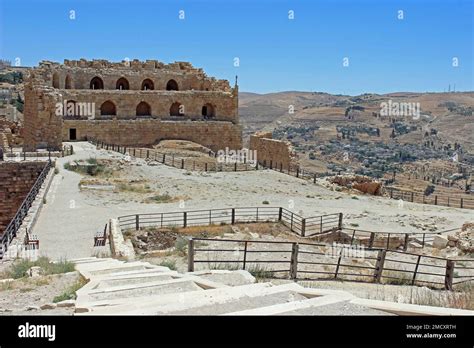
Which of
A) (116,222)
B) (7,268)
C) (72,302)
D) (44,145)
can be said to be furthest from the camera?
(44,145)

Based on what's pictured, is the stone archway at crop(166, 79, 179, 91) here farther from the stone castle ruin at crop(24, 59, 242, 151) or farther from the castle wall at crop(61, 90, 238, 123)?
the castle wall at crop(61, 90, 238, 123)

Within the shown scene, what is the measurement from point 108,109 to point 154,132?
15.4 ft

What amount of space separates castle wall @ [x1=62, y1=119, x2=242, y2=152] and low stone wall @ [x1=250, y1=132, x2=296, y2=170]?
207 cm

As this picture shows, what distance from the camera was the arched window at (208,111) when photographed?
41656mm

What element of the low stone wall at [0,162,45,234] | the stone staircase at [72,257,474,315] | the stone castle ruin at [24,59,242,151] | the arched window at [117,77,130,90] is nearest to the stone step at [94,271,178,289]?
the stone staircase at [72,257,474,315]

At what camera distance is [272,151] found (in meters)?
36.8

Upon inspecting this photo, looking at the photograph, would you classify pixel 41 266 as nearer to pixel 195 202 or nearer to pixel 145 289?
pixel 145 289

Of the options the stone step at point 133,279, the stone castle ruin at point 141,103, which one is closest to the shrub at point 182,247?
the stone step at point 133,279

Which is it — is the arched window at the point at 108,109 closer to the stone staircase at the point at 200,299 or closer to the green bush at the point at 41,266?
the green bush at the point at 41,266

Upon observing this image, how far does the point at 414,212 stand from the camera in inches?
925

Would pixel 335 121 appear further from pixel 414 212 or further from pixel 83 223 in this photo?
pixel 83 223

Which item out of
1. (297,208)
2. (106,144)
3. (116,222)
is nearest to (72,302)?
(116,222)
